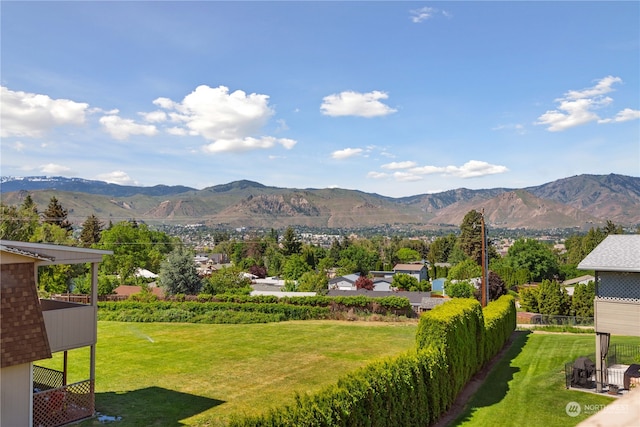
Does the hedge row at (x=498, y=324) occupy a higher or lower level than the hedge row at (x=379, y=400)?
lower

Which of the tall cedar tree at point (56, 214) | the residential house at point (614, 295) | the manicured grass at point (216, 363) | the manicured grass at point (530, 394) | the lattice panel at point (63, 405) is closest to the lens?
the lattice panel at point (63, 405)

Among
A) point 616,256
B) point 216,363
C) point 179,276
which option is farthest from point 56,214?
point 616,256

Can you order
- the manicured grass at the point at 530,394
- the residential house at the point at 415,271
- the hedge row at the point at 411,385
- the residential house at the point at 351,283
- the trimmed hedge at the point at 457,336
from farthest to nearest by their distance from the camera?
1. the residential house at the point at 415,271
2. the residential house at the point at 351,283
3. the trimmed hedge at the point at 457,336
4. the manicured grass at the point at 530,394
5. the hedge row at the point at 411,385

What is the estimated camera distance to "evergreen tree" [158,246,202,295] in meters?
43.8

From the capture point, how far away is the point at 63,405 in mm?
12984

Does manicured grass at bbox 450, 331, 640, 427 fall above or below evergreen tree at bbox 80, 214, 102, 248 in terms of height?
below

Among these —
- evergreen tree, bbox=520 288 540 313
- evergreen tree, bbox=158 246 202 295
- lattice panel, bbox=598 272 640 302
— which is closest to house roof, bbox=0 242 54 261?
lattice panel, bbox=598 272 640 302

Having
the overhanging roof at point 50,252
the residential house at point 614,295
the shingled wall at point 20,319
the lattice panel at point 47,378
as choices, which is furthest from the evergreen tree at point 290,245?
the shingled wall at point 20,319

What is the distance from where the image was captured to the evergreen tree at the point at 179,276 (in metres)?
43.8

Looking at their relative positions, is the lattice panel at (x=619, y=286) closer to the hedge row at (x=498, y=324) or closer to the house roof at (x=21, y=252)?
the hedge row at (x=498, y=324)

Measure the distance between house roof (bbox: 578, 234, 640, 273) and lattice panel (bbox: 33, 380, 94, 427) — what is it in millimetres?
16602

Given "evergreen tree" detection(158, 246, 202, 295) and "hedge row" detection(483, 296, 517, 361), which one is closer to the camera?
"hedge row" detection(483, 296, 517, 361)

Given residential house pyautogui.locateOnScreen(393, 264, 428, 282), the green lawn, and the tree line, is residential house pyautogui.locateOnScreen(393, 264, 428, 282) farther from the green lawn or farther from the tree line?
the green lawn

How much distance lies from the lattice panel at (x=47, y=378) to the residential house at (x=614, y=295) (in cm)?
1796
